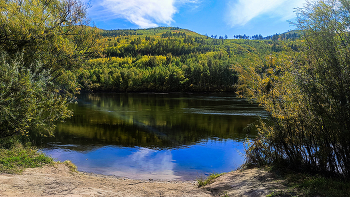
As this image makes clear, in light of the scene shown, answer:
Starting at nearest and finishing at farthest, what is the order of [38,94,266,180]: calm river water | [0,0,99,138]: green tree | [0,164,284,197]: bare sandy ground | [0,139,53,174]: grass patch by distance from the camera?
[0,164,284,197]: bare sandy ground < [0,139,53,174]: grass patch < [0,0,99,138]: green tree < [38,94,266,180]: calm river water

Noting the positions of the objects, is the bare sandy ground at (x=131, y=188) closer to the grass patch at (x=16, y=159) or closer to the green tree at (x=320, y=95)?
the grass patch at (x=16, y=159)

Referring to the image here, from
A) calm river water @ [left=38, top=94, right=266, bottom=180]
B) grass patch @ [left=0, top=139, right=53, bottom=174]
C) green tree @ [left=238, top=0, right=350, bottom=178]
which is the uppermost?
green tree @ [left=238, top=0, right=350, bottom=178]

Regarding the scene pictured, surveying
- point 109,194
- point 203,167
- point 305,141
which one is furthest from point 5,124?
point 305,141

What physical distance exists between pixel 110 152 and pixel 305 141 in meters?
17.3

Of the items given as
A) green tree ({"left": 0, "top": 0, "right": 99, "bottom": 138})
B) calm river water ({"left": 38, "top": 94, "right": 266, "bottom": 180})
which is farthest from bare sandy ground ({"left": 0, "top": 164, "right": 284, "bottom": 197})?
calm river water ({"left": 38, "top": 94, "right": 266, "bottom": 180})

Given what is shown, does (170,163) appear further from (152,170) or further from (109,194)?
(109,194)

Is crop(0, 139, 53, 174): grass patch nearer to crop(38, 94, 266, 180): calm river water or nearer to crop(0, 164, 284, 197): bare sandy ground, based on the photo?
crop(0, 164, 284, 197): bare sandy ground

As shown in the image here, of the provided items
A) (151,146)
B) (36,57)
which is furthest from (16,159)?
(151,146)

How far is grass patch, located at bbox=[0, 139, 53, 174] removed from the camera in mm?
11266

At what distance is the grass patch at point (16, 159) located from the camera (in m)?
11.3

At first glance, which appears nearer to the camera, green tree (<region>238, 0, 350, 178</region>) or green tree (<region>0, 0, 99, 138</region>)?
green tree (<region>238, 0, 350, 178</region>)

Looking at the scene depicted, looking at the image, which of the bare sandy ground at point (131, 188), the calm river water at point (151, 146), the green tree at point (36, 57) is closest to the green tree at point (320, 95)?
the bare sandy ground at point (131, 188)

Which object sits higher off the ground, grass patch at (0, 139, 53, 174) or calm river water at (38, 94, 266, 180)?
grass patch at (0, 139, 53, 174)

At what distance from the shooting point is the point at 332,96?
29.3 feet
